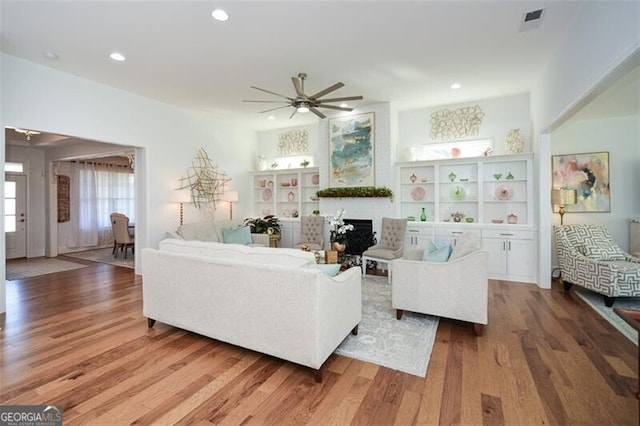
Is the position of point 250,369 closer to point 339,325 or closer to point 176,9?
point 339,325

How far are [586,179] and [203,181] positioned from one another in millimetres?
7122

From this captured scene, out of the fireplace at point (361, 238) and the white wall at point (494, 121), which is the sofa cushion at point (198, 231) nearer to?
the fireplace at point (361, 238)

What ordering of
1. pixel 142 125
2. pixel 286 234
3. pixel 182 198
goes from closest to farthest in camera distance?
pixel 142 125
pixel 182 198
pixel 286 234

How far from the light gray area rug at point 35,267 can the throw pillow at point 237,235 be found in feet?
10.5

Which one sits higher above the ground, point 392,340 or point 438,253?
point 438,253

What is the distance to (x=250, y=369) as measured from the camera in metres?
2.46

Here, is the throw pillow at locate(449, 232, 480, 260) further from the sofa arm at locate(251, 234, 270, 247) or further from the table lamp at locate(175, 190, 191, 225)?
the table lamp at locate(175, 190, 191, 225)

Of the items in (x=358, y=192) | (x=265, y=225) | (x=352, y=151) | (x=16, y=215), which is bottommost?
(x=265, y=225)

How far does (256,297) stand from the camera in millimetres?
2451

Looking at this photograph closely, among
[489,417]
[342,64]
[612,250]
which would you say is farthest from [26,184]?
[612,250]

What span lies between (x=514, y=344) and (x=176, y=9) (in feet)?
14.8

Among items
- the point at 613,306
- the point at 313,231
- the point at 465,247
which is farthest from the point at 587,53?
the point at 313,231

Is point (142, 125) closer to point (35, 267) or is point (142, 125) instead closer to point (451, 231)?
point (35, 267)

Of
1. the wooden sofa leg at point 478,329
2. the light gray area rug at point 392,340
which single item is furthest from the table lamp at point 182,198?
the wooden sofa leg at point 478,329
